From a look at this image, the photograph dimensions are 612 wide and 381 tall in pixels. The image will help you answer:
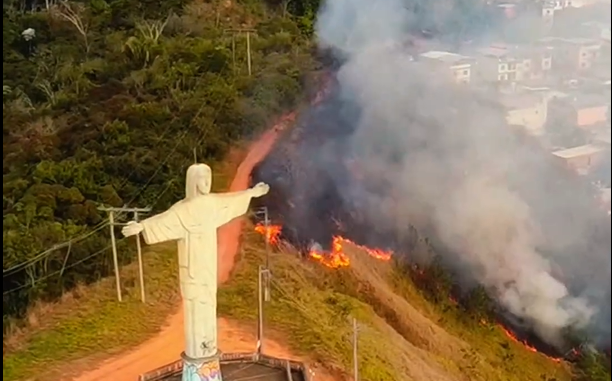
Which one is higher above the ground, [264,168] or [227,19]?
[227,19]

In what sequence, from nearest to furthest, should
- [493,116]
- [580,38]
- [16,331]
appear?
[580,38], [493,116], [16,331]

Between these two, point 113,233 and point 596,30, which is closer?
point 596,30

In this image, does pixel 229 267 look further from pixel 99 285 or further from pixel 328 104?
pixel 328 104

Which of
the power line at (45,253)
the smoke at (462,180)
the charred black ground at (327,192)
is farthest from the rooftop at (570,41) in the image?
the power line at (45,253)

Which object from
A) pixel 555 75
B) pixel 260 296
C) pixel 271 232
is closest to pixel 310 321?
pixel 260 296

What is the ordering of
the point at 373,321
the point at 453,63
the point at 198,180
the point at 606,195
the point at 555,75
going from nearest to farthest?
the point at 606,195 < the point at 555,75 < the point at 198,180 < the point at 453,63 < the point at 373,321

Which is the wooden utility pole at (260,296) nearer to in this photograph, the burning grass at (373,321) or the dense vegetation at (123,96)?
the burning grass at (373,321)

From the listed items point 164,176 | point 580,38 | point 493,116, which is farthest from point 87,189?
point 580,38

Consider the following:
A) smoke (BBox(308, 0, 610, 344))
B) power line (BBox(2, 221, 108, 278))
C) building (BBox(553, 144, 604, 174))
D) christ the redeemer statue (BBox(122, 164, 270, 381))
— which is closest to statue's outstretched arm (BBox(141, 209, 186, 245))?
christ the redeemer statue (BBox(122, 164, 270, 381))

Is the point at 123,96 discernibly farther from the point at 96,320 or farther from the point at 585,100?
the point at 585,100
